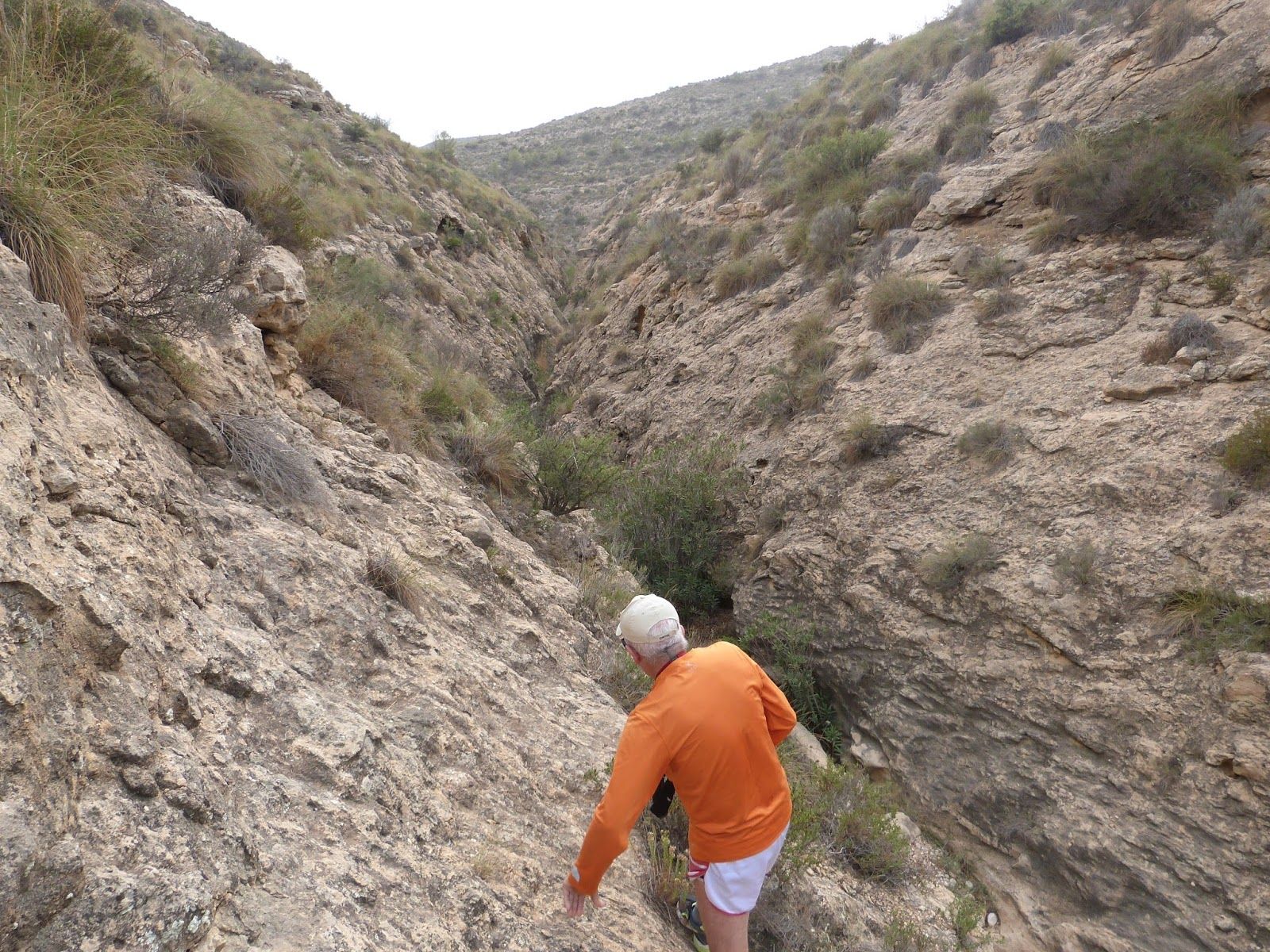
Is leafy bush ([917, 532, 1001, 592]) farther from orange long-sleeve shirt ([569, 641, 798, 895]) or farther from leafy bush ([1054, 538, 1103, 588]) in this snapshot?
orange long-sleeve shirt ([569, 641, 798, 895])

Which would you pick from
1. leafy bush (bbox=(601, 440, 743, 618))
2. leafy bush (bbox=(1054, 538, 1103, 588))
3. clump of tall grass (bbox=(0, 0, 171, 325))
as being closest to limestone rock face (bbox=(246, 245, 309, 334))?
clump of tall grass (bbox=(0, 0, 171, 325))

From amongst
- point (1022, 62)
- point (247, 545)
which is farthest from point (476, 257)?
point (247, 545)

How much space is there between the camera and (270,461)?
3535 mm

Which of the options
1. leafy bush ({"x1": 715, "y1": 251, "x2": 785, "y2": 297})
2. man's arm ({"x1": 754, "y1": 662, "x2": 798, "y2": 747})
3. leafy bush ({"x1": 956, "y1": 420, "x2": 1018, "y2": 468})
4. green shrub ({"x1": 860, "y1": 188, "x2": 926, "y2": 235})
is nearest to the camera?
man's arm ({"x1": 754, "y1": 662, "x2": 798, "y2": 747})

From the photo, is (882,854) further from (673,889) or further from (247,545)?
(247,545)

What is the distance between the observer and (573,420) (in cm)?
1346

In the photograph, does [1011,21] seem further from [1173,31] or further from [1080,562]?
[1080,562]

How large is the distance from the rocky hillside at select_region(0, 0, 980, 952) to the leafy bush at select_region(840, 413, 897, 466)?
11.0ft

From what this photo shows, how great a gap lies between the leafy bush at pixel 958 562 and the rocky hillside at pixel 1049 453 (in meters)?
0.03

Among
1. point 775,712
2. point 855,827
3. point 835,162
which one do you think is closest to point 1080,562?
point 855,827

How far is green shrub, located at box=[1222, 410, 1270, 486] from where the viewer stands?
4.79 metres

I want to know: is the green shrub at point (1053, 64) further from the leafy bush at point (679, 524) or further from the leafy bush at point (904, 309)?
the leafy bush at point (679, 524)

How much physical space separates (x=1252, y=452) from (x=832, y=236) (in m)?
7.08

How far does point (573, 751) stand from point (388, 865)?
4.26 feet
